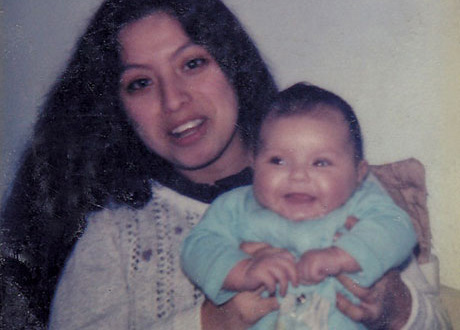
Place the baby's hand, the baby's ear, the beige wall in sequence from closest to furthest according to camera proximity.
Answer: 1. the baby's hand
2. the baby's ear
3. the beige wall

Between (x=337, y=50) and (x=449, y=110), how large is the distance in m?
0.29

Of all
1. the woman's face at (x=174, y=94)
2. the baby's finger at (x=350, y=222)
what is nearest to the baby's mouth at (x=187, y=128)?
the woman's face at (x=174, y=94)

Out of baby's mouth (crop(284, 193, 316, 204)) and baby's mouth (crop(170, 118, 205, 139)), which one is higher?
baby's mouth (crop(170, 118, 205, 139))

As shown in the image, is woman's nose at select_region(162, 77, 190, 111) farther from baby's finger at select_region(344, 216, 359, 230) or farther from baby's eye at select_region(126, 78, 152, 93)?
baby's finger at select_region(344, 216, 359, 230)

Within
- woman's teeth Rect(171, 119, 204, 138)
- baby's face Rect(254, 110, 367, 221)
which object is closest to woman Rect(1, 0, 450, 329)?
woman's teeth Rect(171, 119, 204, 138)

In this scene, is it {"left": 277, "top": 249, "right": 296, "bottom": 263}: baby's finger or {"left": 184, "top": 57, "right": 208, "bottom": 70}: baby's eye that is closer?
{"left": 277, "top": 249, "right": 296, "bottom": 263}: baby's finger

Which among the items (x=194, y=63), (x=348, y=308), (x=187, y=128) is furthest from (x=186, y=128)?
(x=348, y=308)

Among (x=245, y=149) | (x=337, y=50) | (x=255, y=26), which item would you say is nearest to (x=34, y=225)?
(x=245, y=149)

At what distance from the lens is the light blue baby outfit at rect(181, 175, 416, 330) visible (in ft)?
2.81

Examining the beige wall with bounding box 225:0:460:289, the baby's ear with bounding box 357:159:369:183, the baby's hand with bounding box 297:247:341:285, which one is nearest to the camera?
the baby's hand with bounding box 297:247:341:285

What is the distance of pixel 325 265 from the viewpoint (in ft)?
2.80

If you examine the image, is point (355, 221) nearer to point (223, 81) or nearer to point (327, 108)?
point (327, 108)

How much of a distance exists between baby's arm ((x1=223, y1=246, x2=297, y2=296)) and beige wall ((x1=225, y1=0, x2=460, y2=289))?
1.31 ft

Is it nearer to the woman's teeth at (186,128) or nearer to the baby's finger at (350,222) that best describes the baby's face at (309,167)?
the baby's finger at (350,222)
